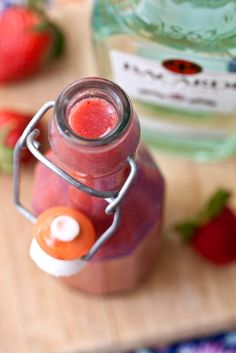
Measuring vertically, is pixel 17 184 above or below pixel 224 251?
above

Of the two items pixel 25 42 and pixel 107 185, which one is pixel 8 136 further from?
pixel 107 185

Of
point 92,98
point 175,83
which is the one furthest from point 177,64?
point 92,98

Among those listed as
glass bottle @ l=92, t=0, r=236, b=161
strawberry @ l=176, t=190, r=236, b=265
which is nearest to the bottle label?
glass bottle @ l=92, t=0, r=236, b=161

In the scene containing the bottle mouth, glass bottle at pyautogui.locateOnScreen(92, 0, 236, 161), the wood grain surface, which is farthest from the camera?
the wood grain surface

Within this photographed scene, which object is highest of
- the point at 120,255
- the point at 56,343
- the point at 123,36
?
the point at 123,36

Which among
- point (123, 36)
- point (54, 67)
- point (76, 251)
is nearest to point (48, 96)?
point (54, 67)

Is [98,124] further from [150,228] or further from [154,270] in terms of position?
[154,270]

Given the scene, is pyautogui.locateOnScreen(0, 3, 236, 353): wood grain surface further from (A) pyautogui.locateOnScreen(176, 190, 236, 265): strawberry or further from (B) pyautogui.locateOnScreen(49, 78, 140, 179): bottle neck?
(B) pyautogui.locateOnScreen(49, 78, 140, 179): bottle neck
